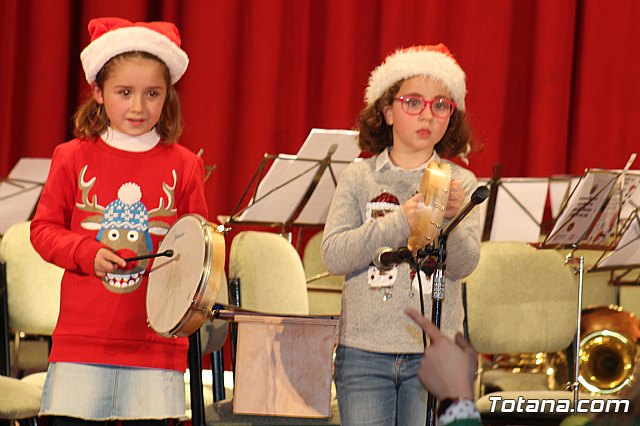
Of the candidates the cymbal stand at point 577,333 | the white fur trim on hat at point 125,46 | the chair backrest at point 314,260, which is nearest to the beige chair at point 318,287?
the chair backrest at point 314,260

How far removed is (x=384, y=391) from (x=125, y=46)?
1.15 m

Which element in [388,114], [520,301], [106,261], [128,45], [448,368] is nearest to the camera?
[448,368]

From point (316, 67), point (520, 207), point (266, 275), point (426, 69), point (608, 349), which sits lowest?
point (608, 349)

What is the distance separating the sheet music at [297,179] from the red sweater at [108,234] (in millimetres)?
1933

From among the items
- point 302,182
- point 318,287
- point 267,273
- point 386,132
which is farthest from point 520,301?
point 318,287

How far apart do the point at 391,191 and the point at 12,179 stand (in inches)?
117

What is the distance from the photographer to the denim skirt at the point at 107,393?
2.38 m

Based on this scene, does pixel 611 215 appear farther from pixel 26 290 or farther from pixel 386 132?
pixel 26 290

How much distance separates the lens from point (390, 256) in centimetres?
213

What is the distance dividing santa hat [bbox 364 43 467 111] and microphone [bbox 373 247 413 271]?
0.64 m

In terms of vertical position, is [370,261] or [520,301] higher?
[370,261]

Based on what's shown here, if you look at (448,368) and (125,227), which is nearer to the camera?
(448,368)

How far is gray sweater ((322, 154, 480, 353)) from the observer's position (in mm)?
2438

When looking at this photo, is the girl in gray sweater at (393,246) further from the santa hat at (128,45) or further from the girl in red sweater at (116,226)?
the santa hat at (128,45)
